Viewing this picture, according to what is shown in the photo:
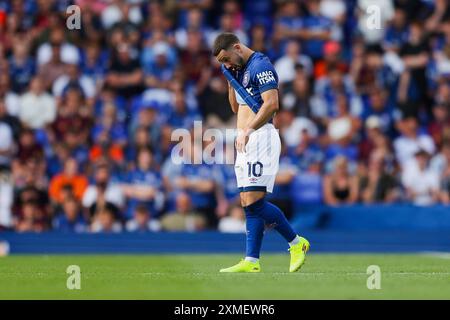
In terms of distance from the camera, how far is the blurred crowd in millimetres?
17484

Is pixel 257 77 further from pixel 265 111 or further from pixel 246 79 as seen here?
pixel 265 111

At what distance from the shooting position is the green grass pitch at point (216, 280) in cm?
901

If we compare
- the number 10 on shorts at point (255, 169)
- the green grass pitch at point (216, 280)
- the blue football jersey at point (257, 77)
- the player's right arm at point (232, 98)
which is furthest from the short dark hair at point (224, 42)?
the green grass pitch at point (216, 280)

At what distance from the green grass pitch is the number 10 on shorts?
986 mm

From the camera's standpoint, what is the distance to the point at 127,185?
17.6 m

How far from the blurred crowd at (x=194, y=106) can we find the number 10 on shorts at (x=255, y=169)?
21.0ft

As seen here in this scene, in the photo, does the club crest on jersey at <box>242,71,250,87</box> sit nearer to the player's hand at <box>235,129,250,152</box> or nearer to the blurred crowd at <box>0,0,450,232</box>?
the player's hand at <box>235,129,250,152</box>

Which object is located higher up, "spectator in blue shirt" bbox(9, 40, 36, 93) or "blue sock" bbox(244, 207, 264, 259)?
"spectator in blue shirt" bbox(9, 40, 36, 93)

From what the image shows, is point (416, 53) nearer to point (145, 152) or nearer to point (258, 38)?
point (258, 38)

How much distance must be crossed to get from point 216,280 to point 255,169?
1.27 meters

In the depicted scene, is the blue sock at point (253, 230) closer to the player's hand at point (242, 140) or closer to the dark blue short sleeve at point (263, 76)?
the player's hand at point (242, 140)

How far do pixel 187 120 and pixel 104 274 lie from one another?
25.5ft

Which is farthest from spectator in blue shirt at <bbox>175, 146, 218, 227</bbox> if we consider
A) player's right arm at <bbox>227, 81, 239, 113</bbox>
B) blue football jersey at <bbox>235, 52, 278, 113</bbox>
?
blue football jersey at <bbox>235, 52, 278, 113</bbox>
